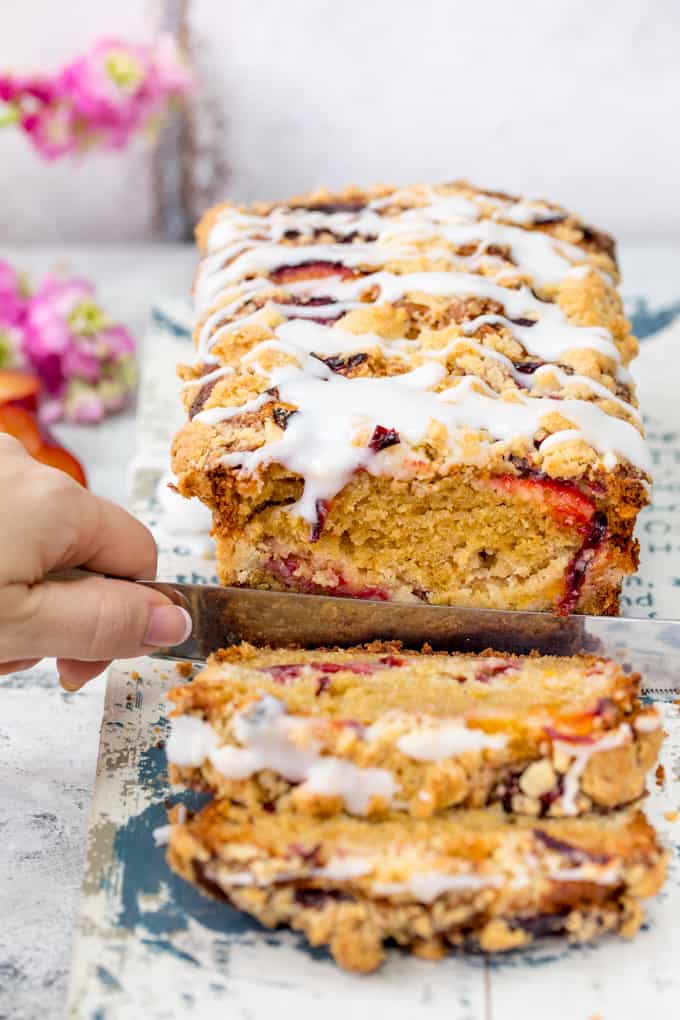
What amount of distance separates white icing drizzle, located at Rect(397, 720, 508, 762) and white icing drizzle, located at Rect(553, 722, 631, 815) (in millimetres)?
125

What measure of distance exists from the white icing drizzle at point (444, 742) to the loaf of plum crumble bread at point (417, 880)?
15cm

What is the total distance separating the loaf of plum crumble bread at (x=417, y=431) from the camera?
2963mm

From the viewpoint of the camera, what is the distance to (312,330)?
3.33 metres

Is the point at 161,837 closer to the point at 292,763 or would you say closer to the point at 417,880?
the point at 292,763

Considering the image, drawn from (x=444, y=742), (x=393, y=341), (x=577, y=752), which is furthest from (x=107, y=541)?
(x=577, y=752)

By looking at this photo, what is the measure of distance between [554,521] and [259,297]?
1.07m

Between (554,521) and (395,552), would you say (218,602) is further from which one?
(554,521)

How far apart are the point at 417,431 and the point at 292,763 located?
2.95 ft

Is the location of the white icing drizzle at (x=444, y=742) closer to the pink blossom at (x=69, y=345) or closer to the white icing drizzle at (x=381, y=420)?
the white icing drizzle at (x=381, y=420)

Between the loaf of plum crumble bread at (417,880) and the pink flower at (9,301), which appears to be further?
the pink flower at (9,301)

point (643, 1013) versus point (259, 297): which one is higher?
point (259, 297)

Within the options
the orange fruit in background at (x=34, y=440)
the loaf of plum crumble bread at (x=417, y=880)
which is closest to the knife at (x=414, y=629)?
the loaf of plum crumble bread at (x=417, y=880)

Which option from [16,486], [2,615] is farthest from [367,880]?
[16,486]

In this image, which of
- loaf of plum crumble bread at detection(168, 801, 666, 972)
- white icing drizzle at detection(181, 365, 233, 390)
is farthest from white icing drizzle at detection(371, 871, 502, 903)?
white icing drizzle at detection(181, 365, 233, 390)
